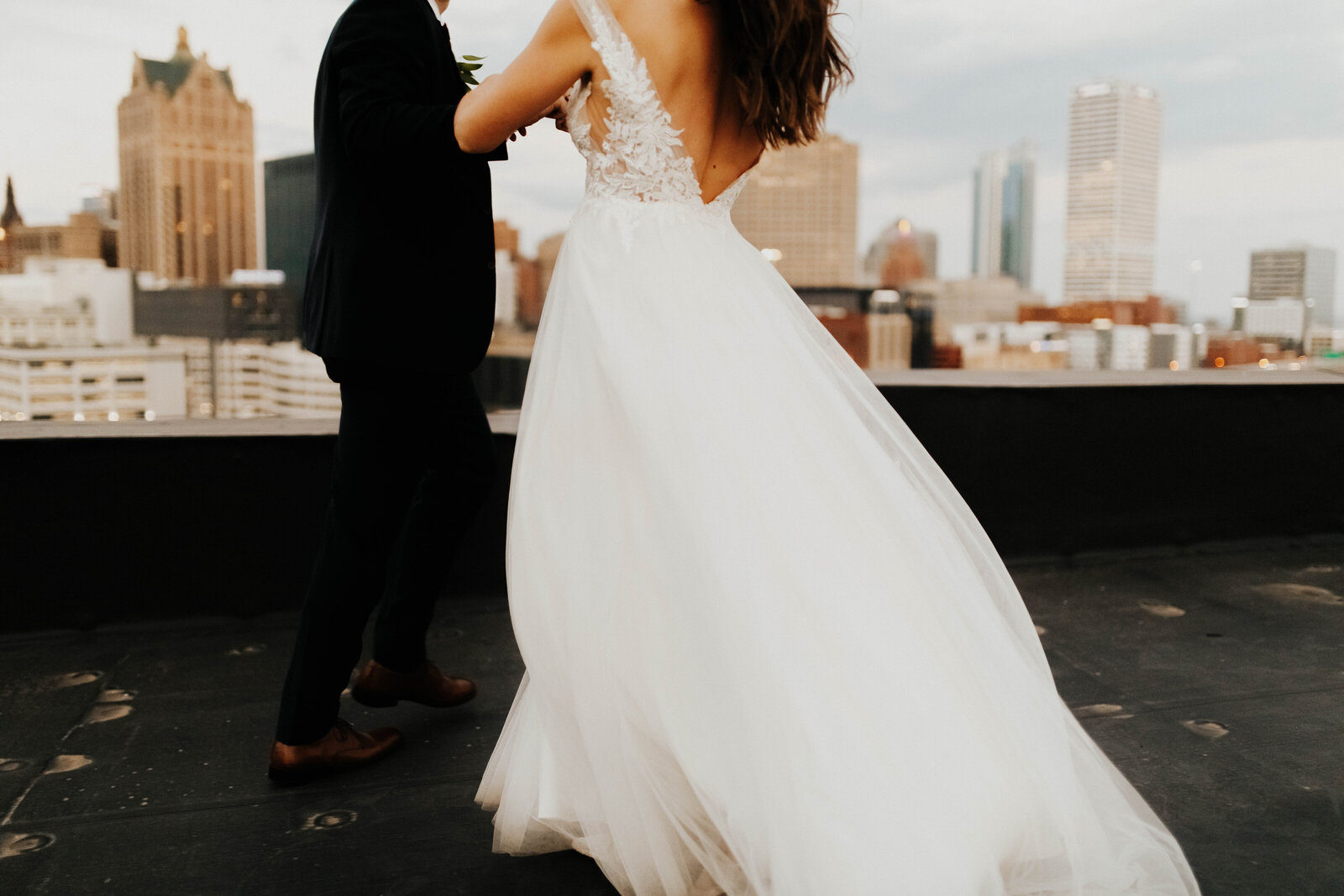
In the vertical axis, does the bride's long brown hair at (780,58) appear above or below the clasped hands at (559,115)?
above

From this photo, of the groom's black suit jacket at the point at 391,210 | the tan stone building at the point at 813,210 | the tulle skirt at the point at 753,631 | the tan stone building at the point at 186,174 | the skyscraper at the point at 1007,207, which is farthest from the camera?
the skyscraper at the point at 1007,207

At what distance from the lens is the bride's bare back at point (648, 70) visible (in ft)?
4.36

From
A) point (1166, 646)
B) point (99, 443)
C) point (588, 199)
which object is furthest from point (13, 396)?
point (1166, 646)

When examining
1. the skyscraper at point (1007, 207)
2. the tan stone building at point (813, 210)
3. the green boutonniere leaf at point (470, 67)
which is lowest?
the green boutonniere leaf at point (470, 67)

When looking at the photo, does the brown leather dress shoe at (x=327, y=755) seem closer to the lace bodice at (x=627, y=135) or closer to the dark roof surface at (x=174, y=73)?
the lace bodice at (x=627, y=135)

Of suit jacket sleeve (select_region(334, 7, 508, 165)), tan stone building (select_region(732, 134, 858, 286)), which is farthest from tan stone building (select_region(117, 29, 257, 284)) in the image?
suit jacket sleeve (select_region(334, 7, 508, 165))

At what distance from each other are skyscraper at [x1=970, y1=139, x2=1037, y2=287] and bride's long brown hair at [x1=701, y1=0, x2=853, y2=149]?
291 ft

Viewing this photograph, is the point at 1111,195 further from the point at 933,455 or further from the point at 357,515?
the point at 357,515

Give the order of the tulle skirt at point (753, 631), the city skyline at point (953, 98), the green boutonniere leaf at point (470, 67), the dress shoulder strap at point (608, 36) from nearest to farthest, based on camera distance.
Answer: the tulle skirt at point (753, 631) < the dress shoulder strap at point (608, 36) < the green boutonniere leaf at point (470, 67) < the city skyline at point (953, 98)

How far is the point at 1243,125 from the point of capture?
3912 centimetres

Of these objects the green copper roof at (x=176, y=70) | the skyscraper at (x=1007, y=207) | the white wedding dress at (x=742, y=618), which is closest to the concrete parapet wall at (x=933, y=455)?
the white wedding dress at (x=742, y=618)

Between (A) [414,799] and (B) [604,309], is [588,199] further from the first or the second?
(A) [414,799]

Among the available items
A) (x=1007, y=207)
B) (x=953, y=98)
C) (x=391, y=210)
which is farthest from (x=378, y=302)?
(x=1007, y=207)

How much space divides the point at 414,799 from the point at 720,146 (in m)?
1.27
